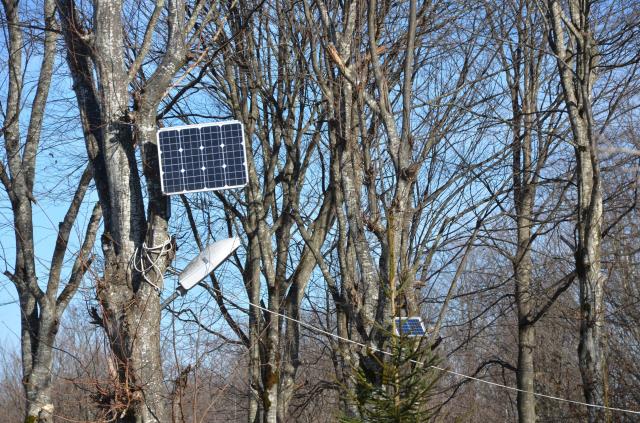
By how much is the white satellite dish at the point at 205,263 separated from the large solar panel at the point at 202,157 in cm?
61

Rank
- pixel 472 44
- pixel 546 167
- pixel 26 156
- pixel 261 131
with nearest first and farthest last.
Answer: pixel 26 156
pixel 472 44
pixel 546 167
pixel 261 131

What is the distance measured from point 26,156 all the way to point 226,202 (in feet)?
12.3

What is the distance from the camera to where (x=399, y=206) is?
28.2 feet

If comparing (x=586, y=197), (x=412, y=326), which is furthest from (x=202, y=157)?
(x=586, y=197)

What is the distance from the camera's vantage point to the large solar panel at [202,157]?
23.1 ft

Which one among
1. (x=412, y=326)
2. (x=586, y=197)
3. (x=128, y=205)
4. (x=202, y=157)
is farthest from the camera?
(x=586, y=197)

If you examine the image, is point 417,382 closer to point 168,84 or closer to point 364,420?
point 364,420

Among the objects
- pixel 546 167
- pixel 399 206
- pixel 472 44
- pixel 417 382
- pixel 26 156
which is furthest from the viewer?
pixel 546 167

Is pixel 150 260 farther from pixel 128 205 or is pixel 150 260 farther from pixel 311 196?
pixel 311 196

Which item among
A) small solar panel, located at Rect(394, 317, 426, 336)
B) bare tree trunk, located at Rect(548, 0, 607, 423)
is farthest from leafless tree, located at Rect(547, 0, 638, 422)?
small solar panel, located at Rect(394, 317, 426, 336)

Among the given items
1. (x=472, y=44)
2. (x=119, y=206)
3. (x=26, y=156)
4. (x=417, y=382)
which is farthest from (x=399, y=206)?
(x=26, y=156)

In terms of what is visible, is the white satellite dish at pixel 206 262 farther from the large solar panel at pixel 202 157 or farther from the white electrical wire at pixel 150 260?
the large solar panel at pixel 202 157

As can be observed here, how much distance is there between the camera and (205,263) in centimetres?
673

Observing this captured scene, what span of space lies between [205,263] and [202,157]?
108 centimetres
